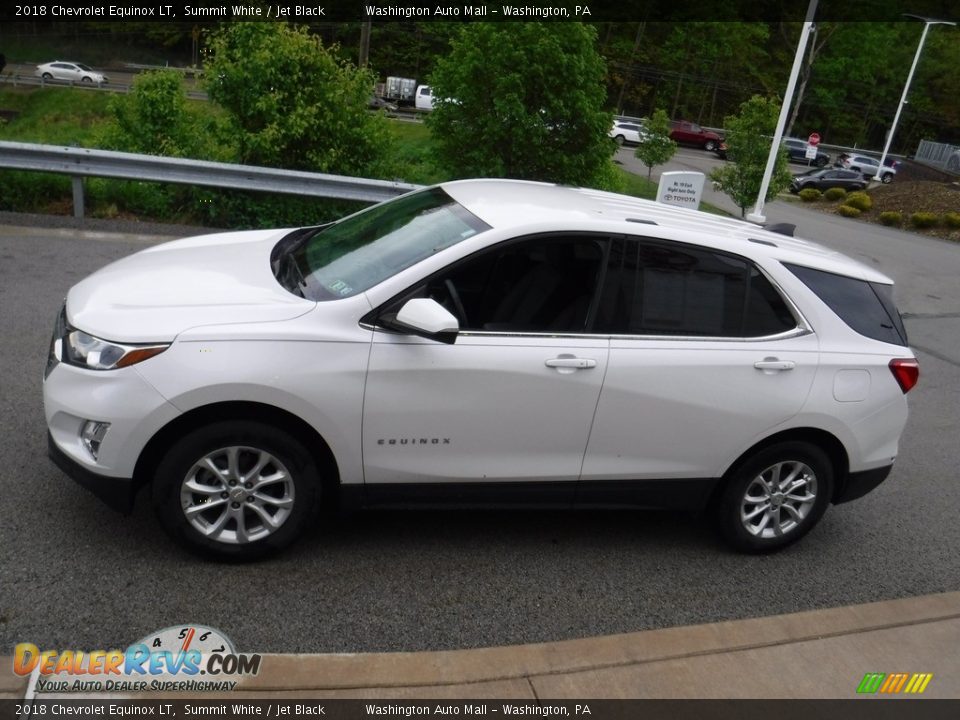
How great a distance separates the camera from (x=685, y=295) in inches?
172

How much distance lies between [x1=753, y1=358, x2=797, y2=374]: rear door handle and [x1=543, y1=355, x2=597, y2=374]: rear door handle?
0.92 meters

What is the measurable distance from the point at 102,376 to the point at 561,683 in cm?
226

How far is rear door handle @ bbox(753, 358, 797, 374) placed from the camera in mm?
4355

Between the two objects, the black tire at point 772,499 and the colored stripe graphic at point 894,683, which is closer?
the colored stripe graphic at point 894,683

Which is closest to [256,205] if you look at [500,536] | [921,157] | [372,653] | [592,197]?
[592,197]

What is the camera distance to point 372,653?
3486 millimetres

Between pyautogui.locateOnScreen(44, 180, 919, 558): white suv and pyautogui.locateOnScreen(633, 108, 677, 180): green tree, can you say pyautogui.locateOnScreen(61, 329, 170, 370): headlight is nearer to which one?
pyautogui.locateOnScreen(44, 180, 919, 558): white suv

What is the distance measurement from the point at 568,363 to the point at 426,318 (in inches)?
29.3

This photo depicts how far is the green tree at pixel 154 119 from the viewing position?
1170cm

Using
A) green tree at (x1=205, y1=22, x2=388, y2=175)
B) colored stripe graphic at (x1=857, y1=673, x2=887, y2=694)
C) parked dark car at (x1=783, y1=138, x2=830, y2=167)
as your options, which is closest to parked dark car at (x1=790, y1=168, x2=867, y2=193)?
parked dark car at (x1=783, y1=138, x2=830, y2=167)

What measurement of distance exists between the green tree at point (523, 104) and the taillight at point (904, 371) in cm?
860

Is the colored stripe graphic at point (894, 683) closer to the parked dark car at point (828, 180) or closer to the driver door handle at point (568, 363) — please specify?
the driver door handle at point (568, 363)

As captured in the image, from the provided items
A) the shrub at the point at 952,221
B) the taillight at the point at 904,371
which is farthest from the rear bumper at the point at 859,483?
the shrub at the point at 952,221

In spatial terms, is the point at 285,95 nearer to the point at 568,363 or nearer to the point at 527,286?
the point at 527,286
